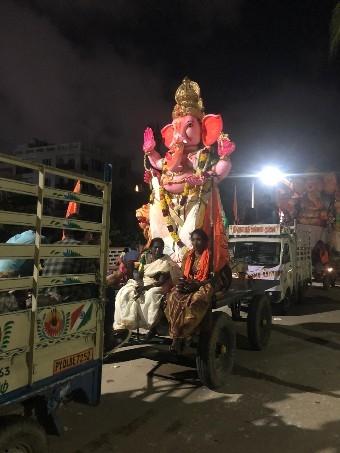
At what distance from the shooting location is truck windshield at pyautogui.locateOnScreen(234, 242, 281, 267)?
10297mm

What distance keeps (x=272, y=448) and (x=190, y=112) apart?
7.29 meters

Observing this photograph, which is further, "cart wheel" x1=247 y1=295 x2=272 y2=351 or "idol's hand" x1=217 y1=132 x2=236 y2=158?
"idol's hand" x1=217 y1=132 x2=236 y2=158

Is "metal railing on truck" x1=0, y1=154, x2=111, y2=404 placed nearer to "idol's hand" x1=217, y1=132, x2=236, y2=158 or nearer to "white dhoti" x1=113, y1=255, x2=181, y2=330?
"white dhoti" x1=113, y1=255, x2=181, y2=330

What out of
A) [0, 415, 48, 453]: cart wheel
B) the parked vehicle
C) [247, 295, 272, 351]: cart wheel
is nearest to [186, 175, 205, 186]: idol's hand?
[247, 295, 272, 351]: cart wheel

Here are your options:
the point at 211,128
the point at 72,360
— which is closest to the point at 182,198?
the point at 211,128

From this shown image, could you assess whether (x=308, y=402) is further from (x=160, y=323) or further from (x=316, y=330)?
(x=316, y=330)

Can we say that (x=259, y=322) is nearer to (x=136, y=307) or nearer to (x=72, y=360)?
(x=136, y=307)

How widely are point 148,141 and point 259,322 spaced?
16.3 ft

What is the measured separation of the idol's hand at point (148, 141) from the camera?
9.91 m

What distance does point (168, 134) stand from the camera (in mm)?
10211

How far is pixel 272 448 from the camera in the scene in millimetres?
3723

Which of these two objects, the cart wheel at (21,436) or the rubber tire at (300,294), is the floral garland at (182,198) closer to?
the rubber tire at (300,294)

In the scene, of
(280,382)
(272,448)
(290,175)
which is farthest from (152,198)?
(290,175)

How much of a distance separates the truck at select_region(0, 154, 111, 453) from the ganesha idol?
5.13 metres
